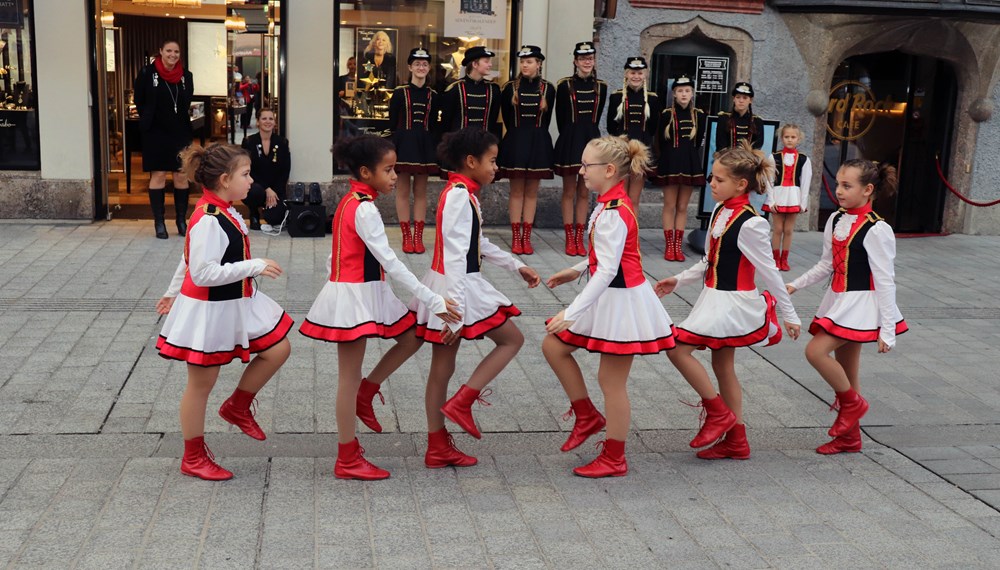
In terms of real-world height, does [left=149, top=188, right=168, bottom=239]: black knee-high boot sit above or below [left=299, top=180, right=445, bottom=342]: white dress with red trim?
below

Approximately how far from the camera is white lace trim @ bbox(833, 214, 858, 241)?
5582mm

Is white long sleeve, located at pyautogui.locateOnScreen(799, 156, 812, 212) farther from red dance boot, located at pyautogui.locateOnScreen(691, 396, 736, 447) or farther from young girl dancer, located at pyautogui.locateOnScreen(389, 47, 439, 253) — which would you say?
red dance boot, located at pyautogui.locateOnScreen(691, 396, 736, 447)

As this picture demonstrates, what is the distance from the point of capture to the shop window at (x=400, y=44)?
39.9 feet

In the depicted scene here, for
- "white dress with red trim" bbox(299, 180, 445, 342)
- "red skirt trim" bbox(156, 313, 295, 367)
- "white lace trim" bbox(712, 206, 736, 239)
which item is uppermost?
"white lace trim" bbox(712, 206, 736, 239)

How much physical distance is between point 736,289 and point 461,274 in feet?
4.55

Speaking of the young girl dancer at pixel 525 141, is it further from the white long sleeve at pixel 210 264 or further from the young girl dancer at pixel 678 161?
the white long sleeve at pixel 210 264

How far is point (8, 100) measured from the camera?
1165 centimetres

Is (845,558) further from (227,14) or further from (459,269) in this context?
(227,14)

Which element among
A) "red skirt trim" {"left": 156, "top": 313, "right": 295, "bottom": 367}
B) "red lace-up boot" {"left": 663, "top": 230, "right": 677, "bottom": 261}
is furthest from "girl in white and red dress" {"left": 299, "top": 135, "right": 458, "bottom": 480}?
"red lace-up boot" {"left": 663, "top": 230, "right": 677, "bottom": 261}

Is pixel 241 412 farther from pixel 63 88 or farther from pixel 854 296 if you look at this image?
pixel 63 88

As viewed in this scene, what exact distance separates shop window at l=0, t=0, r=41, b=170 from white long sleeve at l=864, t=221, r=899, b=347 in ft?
30.4

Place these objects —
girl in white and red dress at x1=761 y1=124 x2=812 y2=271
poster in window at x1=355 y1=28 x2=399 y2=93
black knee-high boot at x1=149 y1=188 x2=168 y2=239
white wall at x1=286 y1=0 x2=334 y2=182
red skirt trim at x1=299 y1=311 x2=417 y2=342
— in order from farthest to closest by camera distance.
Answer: poster in window at x1=355 y1=28 x2=399 y2=93 → white wall at x1=286 y1=0 x2=334 y2=182 → black knee-high boot at x1=149 y1=188 x2=168 y2=239 → girl in white and red dress at x1=761 y1=124 x2=812 y2=271 → red skirt trim at x1=299 y1=311 x2=417 y2=342

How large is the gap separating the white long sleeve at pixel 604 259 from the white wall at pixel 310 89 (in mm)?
7622

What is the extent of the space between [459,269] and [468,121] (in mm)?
6070
